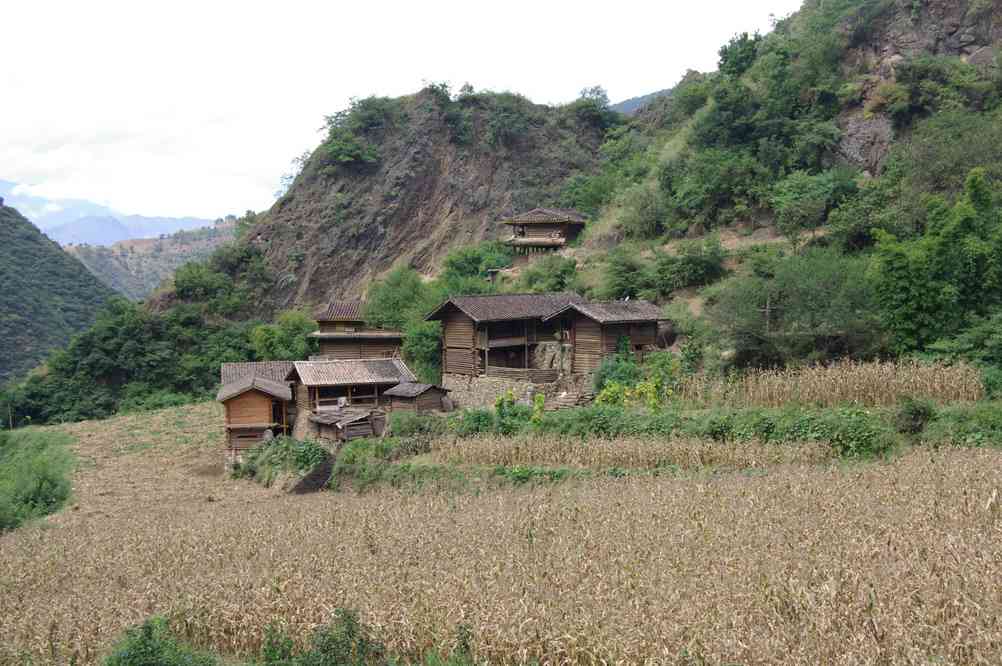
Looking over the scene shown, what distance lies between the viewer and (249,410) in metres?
28.1

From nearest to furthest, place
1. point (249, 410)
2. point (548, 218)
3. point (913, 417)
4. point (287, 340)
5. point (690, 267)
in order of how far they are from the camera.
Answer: point (913, 417) → point (249, 410) → point (690, 267) → point (287, 340) → point (548, 218)

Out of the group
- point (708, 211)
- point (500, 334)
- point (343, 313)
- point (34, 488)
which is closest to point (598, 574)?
point (500, 334)

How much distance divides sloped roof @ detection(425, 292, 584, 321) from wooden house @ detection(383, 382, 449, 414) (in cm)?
332

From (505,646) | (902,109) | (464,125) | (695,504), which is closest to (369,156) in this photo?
(464,125)

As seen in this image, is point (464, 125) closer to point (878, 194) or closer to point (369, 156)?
point (369, 156)

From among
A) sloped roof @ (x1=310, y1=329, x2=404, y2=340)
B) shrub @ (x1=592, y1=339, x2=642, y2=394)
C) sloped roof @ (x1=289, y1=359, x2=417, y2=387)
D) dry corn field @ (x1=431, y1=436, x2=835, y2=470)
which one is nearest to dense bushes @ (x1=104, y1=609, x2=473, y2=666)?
dry corn field @ (x1=431, y1=436, x2=835, y2=470)

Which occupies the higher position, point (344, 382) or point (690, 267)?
point (690, 267)

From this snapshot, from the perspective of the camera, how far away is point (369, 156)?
54.2m

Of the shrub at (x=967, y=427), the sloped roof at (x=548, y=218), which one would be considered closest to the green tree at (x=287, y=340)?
the sloped roof at (x=548, y=218)

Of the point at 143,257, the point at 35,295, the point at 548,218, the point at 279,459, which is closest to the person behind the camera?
the point at 279,459

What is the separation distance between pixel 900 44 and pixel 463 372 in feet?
91.0

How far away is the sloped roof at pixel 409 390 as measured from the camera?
27453mm

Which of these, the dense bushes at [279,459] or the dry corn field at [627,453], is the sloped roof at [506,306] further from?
the dry corn field at [627,453]

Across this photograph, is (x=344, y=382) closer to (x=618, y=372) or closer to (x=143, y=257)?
(x=618, y=372)
